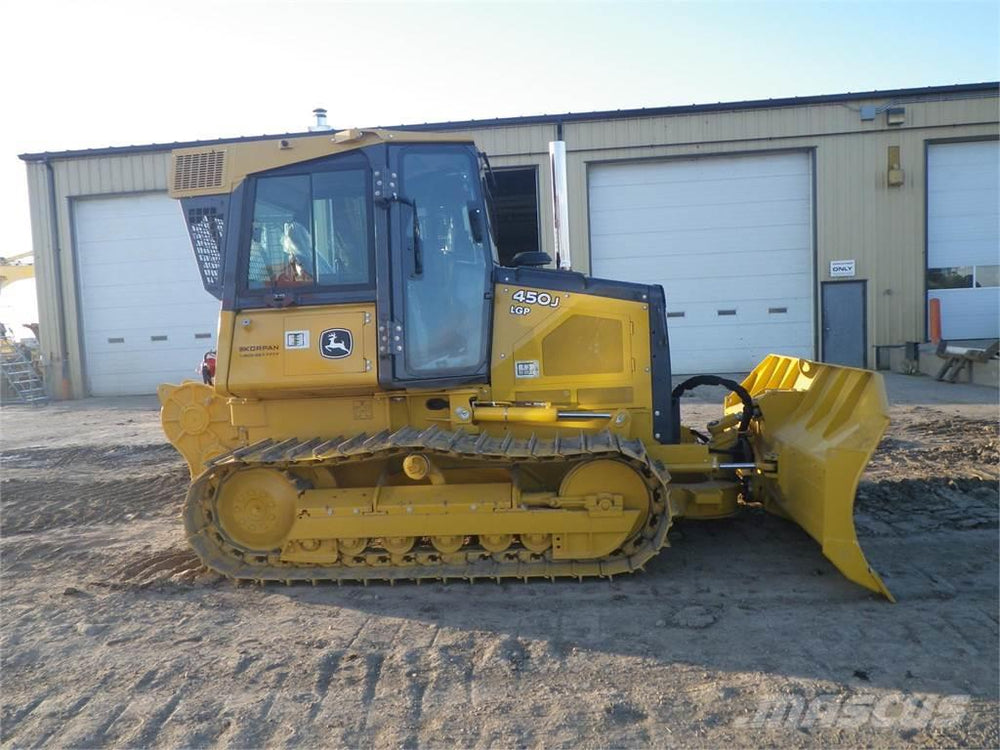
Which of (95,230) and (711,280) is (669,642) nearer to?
(711,280)

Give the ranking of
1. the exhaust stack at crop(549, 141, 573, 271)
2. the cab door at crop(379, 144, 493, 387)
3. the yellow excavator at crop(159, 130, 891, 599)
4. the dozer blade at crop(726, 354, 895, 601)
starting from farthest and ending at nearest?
the exhaust stack at crop(549, 141, 573, 271) < the cab door at crop(379, 144, 493, 387) < the yellow excavator at crop(159, 130, 891, 599) < the dozer blade at crop(726, 354, 895, 601)

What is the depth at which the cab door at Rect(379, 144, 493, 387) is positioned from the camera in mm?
4977

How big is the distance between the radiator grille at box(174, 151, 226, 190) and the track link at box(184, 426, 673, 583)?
1.84m

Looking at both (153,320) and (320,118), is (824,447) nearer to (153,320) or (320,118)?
(320,118)

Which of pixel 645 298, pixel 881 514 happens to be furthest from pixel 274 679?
pixel 881 514

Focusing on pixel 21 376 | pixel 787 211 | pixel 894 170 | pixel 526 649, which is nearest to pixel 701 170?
pixel 787 211

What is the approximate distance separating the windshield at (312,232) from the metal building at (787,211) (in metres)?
11.5

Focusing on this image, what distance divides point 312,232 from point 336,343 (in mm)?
769

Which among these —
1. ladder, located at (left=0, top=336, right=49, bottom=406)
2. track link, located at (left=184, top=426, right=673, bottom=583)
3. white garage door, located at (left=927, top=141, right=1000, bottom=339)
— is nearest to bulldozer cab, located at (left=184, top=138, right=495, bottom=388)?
track link, located at (left=184, top=426, right=673, bottom=583)

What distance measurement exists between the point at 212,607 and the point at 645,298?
3.44 metres

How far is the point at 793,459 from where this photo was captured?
5.04 metres

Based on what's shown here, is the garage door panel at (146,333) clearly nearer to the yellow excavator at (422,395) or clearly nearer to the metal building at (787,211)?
the metal building at (787,211)

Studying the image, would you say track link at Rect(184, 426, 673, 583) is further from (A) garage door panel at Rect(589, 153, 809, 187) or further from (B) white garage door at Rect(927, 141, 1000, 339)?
(B) white garage door at Rect(927, 141, 1000, 339)

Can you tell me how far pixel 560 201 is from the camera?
17.5 feet
